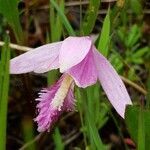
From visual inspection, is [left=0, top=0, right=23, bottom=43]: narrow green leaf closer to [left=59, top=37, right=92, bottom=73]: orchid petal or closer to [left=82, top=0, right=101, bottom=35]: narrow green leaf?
[left=82, top=0, right=101, bottom=35]: narrow green leaf

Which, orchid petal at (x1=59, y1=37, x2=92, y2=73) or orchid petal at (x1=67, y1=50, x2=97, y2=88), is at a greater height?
orchid petal at (x1=59, y1=37, x2=92, y2=73)

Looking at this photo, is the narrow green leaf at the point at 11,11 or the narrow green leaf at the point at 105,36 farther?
the narrow green leaf at the point at 11,11

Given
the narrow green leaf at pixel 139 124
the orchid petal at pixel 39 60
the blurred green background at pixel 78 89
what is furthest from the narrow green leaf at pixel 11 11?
the narrow green leaf at pixel 139 124

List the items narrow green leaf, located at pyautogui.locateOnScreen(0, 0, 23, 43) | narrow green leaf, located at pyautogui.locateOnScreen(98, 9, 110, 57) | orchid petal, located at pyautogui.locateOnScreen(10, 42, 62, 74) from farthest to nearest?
narrow green leaf, located at pyautogui.locateOnScreen(0, 0, 23, 43) < narrow green leaf, located at pyautogui.locateOnScreen(98, 9, 110, 57) < orchid petal, located at pyautogui.locateOnScreen(10, 42, 62, 74)

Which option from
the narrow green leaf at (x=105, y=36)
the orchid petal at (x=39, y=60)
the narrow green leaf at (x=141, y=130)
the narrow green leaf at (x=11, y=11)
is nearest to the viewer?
the narrow green leaf at (x=141, y=130)

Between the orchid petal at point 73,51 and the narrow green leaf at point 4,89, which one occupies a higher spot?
the orchid petal at point 73,51

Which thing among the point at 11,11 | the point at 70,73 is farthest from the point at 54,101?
the point at 11,11

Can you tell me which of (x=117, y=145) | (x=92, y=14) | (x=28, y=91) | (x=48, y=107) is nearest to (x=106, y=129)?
(x=117, y=145)

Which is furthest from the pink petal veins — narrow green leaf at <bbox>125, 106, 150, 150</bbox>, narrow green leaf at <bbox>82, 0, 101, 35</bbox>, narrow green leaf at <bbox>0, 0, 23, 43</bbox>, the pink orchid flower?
narrow green leaf at <bbox>0, 0, 23, 43</bbox>

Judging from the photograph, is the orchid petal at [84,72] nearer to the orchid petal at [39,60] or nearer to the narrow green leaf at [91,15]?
the orchid petal at [39,60]
